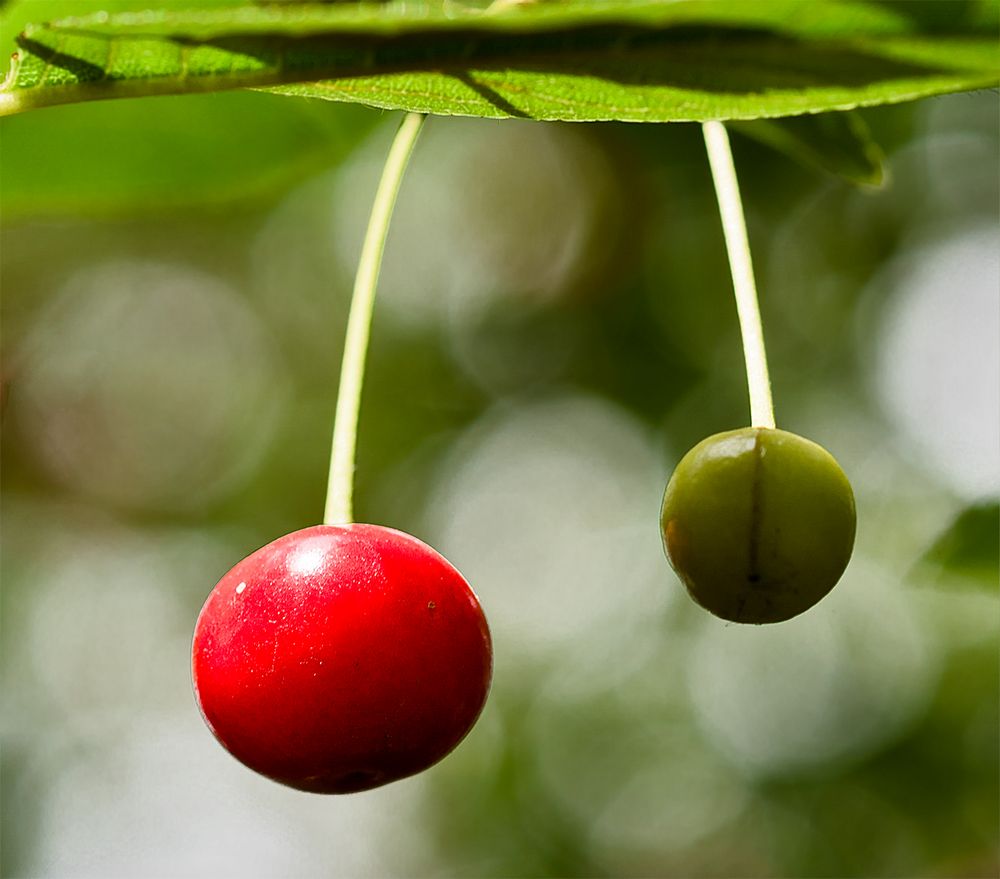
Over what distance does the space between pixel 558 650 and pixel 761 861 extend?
1498 mm

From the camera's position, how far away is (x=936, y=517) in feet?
16.6

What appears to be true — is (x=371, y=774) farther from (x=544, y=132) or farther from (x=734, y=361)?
→ (x=544, y=132)

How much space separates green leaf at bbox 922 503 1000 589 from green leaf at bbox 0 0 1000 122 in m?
1.07

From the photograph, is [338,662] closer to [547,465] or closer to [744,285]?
[744,285]

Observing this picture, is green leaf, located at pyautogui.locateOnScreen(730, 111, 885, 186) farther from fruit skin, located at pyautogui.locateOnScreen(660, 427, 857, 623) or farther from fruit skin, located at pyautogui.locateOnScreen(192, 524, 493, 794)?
fruit skin, located at pyautogui.locateOnScreen(192, 524, 493, 794)

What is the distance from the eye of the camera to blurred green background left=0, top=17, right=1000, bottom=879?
5.16 meters

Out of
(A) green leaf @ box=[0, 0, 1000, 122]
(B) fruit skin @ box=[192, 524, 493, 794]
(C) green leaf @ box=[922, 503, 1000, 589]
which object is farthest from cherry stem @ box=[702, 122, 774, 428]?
(C) green leaf @ box=[922, 503, 1000, 589]

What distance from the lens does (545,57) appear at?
3.95 ft

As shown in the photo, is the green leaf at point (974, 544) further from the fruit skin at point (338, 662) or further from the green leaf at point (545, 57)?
the green leaf at point (545, 57)

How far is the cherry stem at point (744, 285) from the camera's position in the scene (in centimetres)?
149

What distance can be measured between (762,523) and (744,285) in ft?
0.99

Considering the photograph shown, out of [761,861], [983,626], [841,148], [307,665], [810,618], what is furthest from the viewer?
[810,618]

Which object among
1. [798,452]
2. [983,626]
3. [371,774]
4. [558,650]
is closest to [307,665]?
[371,774]

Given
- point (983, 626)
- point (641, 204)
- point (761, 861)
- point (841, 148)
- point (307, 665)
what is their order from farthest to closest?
point (761, 861) < point (983, 626) < point (641, 204) < point (841, 148) < point (307, 665)
